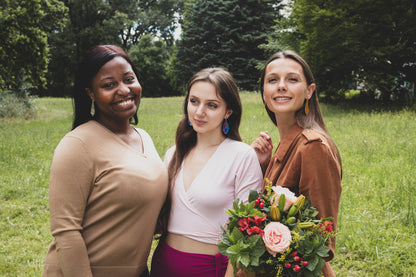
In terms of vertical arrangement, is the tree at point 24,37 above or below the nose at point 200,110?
above

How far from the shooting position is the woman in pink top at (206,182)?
218cm

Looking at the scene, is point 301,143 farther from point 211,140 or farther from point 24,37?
point 24,37

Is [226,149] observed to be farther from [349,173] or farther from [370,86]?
[370,86]

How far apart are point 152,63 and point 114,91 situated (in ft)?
124

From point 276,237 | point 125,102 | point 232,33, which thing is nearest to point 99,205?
point 125,102

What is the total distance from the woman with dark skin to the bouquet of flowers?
2.20ft

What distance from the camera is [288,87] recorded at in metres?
2.17

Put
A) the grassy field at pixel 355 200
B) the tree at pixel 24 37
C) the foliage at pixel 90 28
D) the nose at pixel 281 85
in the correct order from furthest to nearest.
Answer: the foliage at pixel 90 28 < the tree at pixel 24 37 < the grassy field at pixel 355 200 < the nose at pixel 281 85

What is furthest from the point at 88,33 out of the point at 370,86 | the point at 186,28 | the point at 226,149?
the point at 226,149

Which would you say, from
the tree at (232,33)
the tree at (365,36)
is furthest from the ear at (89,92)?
the tree at (232,33)

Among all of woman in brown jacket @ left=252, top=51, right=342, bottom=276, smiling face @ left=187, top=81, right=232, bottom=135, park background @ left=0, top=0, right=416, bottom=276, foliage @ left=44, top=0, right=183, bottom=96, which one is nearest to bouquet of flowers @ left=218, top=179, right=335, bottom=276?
woman in brown jacket @ left=252, top=51, right=342, bottom=276

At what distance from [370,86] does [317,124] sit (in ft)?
49.2

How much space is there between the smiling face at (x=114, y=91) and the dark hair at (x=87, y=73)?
0.09ft

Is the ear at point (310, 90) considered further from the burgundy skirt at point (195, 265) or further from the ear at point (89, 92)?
the ear at point (89, 92)
